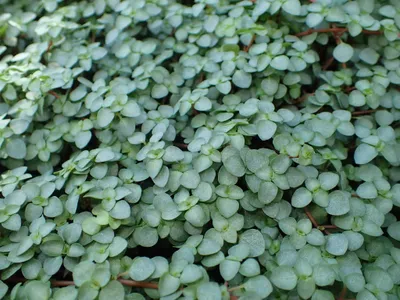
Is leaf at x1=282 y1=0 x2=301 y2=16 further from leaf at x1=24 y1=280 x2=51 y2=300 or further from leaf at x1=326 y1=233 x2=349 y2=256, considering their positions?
leaf at x1=24 y1=280 x2=51 y2=300

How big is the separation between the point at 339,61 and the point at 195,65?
441 mm

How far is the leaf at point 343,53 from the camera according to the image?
4.95 feet

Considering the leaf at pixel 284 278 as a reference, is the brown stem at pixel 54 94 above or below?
above

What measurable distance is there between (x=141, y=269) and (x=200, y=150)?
337 mm

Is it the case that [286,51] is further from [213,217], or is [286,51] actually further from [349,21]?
[213,217]

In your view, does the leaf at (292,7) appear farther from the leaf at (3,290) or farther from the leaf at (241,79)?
the leaf at (3,290)

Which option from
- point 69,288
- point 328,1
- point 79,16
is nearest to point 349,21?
point 328,1

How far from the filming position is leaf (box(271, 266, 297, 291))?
1.04 metres

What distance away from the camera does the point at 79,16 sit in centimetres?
172

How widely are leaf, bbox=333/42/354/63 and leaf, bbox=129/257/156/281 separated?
863 mm

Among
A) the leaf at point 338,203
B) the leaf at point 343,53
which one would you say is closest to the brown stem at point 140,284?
Answer: the leaf at point 338,203

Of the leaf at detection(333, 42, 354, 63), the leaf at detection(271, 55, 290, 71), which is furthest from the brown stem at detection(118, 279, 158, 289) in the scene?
the leaf at detection(333, 42, 354, 63)

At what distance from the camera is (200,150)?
1.24 meters

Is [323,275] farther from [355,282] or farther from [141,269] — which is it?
[141,269]
